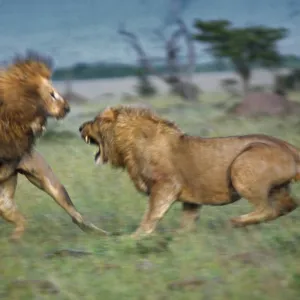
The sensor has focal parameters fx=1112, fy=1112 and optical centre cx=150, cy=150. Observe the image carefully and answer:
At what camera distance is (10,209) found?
21.0 feet

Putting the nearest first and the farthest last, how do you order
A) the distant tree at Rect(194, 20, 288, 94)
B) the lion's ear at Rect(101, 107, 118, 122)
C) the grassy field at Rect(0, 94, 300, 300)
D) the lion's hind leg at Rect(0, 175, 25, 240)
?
the grassy field at Rect(0, 94, 300, 300)
the lion's hind leg at Rect(0, 175, 25, 240)
the lion's ear at Rect(101, 107, 118, 122)
the distant tree at Rect(194, 20, 288, 94)

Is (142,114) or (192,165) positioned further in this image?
(142,114)

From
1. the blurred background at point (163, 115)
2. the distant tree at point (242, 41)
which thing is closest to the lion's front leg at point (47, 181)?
Answer: the blurred background at point (163, 115)

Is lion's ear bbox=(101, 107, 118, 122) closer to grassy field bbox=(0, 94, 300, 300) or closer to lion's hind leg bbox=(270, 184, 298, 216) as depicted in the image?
grassy field bbox=(0, 94, 300, 300)

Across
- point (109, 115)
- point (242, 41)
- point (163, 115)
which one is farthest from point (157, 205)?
point (242, 41)

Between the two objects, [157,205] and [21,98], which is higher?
[21,98]

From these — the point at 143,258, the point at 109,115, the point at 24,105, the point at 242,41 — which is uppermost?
the point at 24,105

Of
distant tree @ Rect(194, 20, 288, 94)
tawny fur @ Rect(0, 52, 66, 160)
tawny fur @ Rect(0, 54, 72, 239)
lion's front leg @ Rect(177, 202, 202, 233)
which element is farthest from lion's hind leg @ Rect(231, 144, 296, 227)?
distant tree @ Rect(194, 20, 288, 94)

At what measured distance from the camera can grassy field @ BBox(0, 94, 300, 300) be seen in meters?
4.59

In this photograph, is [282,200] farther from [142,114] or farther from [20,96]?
[20,96]

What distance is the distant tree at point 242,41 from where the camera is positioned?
2280 cm

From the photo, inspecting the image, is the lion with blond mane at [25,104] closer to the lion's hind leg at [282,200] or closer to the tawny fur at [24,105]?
the tawny fur at [24,105]

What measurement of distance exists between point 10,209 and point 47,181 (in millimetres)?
272

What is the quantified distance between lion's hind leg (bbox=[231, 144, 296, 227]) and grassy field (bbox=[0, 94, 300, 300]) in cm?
10
